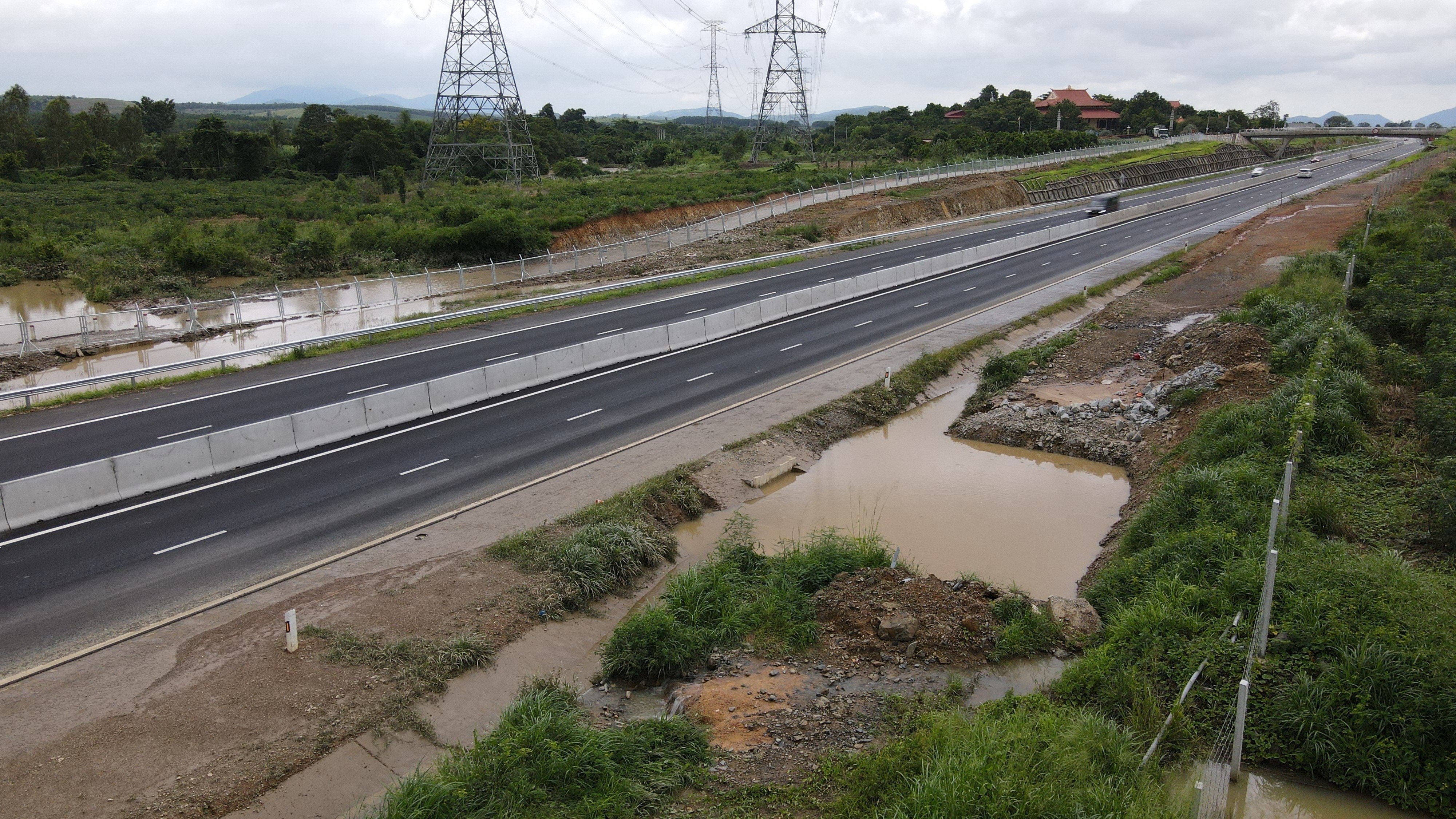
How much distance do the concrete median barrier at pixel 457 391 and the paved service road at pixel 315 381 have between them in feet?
8.37

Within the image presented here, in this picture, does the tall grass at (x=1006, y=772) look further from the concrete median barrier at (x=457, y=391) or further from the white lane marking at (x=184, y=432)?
the white lane marking at (x=184, y=432)

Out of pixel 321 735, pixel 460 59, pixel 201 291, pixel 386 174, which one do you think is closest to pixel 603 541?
pixel 321 735

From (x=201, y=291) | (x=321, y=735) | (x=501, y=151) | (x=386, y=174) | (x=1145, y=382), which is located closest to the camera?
(x=321, y=735)

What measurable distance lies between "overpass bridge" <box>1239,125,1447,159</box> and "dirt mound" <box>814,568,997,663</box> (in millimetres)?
144863

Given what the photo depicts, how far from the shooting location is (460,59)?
5966 cm

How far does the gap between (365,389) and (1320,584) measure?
21610mm

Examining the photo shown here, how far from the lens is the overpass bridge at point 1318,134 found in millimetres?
135375

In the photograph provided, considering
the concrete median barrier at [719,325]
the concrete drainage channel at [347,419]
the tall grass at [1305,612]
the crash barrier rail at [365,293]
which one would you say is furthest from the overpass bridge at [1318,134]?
the tall grass at [1305,612]

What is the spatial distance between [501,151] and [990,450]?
6662 centimetres

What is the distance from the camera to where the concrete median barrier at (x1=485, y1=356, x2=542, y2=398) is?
912 inches

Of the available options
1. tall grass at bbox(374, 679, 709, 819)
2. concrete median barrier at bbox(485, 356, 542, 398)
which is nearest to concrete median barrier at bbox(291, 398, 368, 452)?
concrete median barrier at bbox(485, 356, 542, 398)

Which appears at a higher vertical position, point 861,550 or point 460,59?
point 460,59

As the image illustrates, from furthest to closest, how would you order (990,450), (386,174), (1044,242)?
(386,174) → (1044,242) → (990,450)

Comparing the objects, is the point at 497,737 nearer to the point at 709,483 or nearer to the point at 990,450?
the point at 709,483
